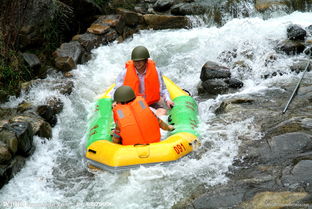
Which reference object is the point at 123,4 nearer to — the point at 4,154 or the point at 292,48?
the point at 292,48

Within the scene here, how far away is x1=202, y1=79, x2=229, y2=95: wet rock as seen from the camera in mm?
8203

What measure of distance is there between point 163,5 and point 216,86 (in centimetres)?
451

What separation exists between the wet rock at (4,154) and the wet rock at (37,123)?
725 millimetres

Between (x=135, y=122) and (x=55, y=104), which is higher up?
(x=135, y=122)

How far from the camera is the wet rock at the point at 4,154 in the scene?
17.9ft

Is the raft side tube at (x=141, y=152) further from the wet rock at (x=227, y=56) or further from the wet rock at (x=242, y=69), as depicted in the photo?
the wet rock at (x=227, y=56)

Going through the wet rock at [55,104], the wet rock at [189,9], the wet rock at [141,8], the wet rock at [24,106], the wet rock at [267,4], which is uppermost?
the wet rock at [267,4]

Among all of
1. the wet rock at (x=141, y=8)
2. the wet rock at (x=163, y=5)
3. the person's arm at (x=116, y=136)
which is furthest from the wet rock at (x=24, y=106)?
the wet rock at (x=163, y=5)

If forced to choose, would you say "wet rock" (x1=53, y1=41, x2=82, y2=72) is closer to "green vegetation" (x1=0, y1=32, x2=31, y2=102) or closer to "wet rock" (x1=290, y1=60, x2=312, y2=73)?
"green vegetation" (x1=0, y1=32, x2=31, y2=102)

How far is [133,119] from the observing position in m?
5.65

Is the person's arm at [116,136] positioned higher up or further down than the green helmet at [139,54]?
further down

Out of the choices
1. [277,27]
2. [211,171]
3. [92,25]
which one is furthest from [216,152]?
[92,25]

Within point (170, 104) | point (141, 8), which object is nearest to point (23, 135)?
point (170, 104)

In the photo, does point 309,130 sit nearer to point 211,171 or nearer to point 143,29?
point 211,171
